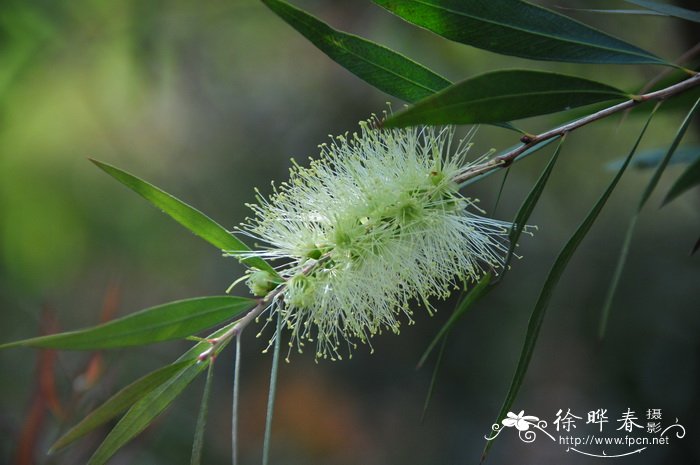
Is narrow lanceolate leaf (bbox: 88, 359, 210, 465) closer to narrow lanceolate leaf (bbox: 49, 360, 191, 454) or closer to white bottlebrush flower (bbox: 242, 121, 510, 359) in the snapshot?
narrow lanceolate leaf (bbox: 49, 360, 191, 454)

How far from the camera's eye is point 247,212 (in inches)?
113

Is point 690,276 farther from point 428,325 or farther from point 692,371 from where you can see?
point 428,325

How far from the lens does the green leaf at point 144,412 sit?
0.85 meters

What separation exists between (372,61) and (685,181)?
52cm

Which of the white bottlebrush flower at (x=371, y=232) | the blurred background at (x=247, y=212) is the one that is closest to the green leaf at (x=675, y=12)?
the white bottlebrush flower at (x=371, y=232)

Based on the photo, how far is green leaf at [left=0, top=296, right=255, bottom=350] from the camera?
2.45 ft

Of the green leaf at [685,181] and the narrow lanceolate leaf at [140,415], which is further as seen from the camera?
the green leaf at [685,181]

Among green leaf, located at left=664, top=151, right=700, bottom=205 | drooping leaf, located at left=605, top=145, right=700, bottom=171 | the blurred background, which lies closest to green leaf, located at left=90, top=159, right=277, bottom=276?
green leaf, located at left=664, top=151, right=700, bottom=205

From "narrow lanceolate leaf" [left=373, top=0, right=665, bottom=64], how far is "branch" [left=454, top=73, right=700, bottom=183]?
0.09 meters

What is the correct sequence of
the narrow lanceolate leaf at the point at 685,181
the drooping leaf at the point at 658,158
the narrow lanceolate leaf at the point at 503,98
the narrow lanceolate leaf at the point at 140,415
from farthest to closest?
1. the drooping leaf at the point at 658,158
2. the narrow lanceolate leaf at the point at 685,181
3. the narrow lanceolate leaf at the point at 140,415
4. the narrow lanceolate leaf at the point at 503,98

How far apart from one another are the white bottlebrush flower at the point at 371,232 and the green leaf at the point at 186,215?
0.04m

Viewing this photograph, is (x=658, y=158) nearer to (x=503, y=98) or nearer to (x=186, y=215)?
(x=503, y=98)

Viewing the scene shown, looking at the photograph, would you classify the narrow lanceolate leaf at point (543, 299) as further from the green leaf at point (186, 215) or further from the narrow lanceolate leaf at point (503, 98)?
the green leaf at point (186, 215)

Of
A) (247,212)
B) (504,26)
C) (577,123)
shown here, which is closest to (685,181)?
(577,123)
